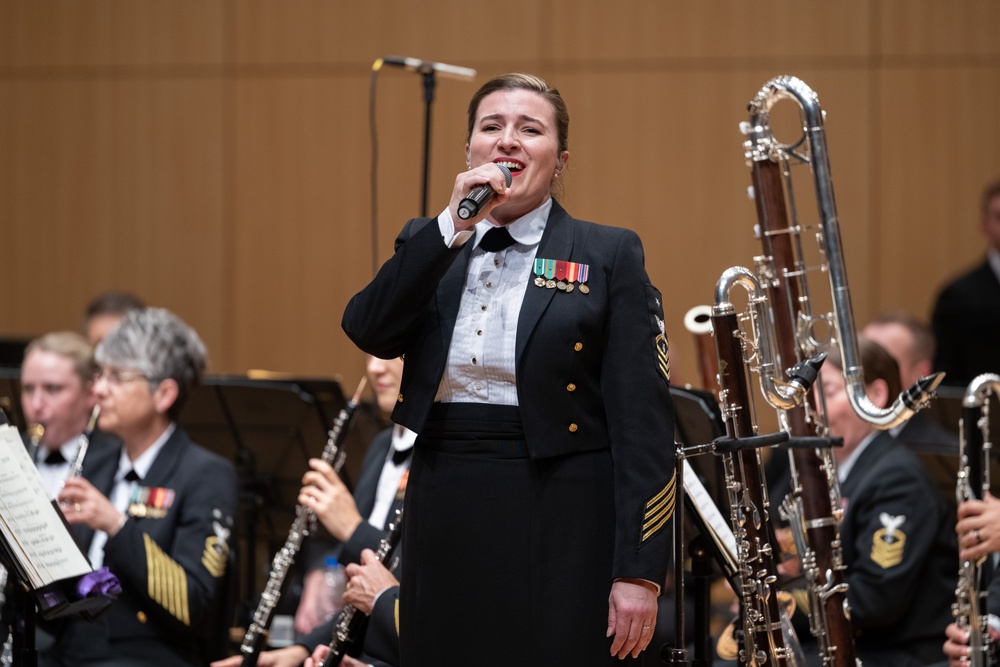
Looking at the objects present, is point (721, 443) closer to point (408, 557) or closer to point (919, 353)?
point (408, 557)

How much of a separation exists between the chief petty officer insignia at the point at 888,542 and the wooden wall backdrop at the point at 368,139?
9.99 feet

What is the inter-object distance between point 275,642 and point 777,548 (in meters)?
1.83

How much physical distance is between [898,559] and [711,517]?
79cm

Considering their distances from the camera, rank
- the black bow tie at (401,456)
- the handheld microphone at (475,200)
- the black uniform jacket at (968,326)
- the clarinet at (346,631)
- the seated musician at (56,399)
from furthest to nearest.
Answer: the black uniform jacket at (968,326) → the seated musician at (56,399) → the black bow tie at (401,456) → the clarinet at (346,631) → the handheld microphone at (475,200)

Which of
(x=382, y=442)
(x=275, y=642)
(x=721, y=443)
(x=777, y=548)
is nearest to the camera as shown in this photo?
(x=721, y=443)

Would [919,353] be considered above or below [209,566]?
above

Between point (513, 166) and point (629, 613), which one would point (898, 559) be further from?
point (513, 166)

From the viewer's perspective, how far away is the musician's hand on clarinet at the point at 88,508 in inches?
124

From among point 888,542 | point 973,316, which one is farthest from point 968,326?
point 888,542

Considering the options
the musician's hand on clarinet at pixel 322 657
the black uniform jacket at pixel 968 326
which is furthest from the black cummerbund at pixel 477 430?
the black uniform jacket at pixel 968 326

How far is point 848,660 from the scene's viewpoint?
2781mm

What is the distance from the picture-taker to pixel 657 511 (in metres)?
1.97

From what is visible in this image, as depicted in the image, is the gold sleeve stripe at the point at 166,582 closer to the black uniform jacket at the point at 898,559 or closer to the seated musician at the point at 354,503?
the seated musician at the point at 354,503

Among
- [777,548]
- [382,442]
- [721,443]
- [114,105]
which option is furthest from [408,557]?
[114,105]
